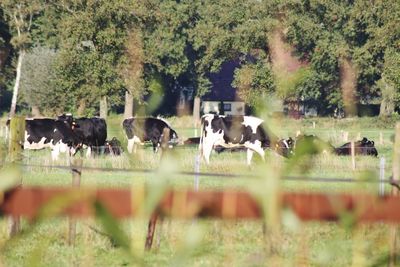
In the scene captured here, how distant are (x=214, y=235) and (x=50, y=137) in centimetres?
2118

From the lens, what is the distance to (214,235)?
578 centimetres

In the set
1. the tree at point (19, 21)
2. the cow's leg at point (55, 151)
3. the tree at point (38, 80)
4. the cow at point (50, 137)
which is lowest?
the cow's leg at point (55, 151)

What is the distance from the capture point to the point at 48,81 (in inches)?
2452

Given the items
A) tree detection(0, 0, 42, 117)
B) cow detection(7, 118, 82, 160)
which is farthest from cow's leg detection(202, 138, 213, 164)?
tree detection(0, 0, 42, 117)

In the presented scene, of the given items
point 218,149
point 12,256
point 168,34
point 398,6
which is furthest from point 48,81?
point 12,256

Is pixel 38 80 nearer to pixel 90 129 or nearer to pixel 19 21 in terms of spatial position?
pixel 19 21

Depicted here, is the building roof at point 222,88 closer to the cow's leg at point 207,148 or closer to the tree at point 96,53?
the tree at point 96,53

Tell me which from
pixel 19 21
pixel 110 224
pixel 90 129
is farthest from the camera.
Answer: pixel 19 21

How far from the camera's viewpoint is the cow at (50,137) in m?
26.5

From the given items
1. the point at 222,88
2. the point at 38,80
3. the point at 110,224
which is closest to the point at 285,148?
the point at 110,224

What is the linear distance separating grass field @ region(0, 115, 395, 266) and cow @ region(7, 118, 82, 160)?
1.87ft

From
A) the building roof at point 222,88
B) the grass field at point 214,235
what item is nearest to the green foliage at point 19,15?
the building roof at point 222,88

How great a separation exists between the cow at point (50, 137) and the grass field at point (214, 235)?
57 centimetres

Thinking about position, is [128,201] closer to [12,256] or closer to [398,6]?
[12,256]
